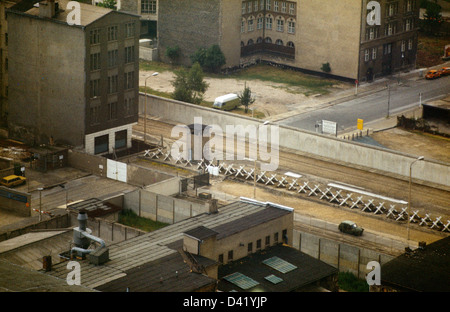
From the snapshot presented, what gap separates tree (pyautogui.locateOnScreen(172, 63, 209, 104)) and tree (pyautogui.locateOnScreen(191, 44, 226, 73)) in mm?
12705

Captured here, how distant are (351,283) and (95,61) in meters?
40.9

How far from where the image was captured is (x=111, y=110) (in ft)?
340

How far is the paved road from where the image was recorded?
118 meters

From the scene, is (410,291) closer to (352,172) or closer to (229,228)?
(229,228)

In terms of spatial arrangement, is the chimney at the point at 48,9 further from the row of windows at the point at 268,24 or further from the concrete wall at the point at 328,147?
the row of windows at the point at 268,24

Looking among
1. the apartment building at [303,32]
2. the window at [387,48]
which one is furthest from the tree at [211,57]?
the window at [387,48]

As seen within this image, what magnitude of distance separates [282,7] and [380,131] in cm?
3647

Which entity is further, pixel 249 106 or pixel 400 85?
pixel 400 85

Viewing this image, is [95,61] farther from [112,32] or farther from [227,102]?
[227,102]

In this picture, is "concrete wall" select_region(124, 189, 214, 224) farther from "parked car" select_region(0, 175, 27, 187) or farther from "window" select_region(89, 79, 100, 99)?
"window" select_region(89, 79, 100, 99)

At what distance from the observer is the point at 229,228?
235 feet

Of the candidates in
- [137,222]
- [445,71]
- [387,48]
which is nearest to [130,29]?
[137,222]
